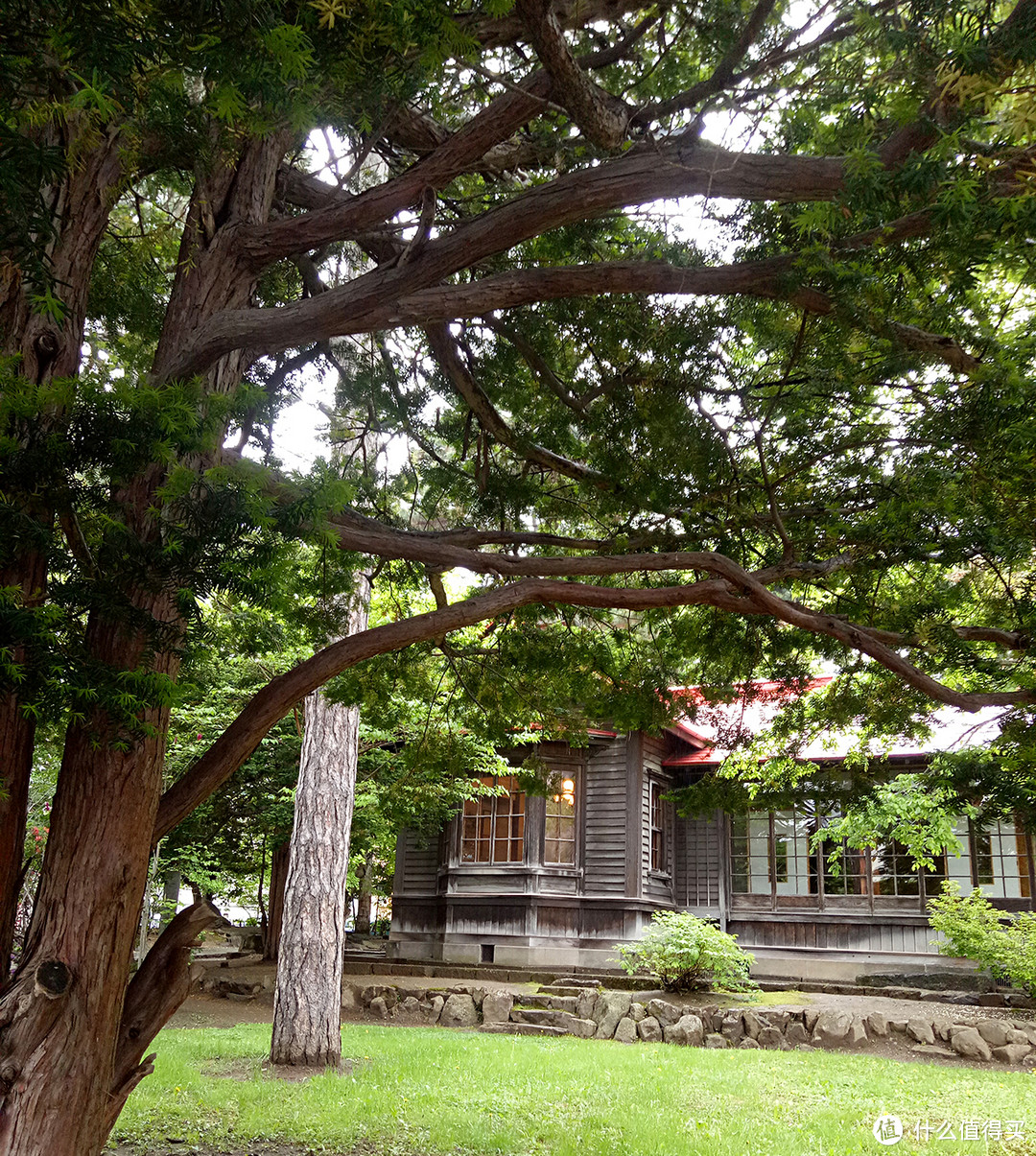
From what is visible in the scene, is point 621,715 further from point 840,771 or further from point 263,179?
point 263,179

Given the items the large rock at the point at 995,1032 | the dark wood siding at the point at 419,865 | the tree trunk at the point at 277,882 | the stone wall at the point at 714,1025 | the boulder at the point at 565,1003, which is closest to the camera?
the large rock at the point at 995,1032

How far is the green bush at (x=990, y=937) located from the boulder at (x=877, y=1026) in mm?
2192

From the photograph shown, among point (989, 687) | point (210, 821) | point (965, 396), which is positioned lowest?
point (210, 821)

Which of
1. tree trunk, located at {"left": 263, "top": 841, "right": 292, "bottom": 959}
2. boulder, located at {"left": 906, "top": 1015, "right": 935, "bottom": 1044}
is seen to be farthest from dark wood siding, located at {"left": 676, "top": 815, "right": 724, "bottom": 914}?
tree trunk, located at {"left": 263, "top": 841, "right": 292, "bottom": 959}

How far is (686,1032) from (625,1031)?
85cm

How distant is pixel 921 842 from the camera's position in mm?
16844

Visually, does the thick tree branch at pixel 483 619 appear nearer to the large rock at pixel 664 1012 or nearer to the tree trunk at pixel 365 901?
Answer: the large rock at pixel 664 1012

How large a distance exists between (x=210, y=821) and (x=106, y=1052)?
1357 centimetres

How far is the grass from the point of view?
7.62 m

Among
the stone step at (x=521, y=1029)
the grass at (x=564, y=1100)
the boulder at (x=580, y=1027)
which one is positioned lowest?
the stone step at (x=521, y=1029)

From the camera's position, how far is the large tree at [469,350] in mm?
3244

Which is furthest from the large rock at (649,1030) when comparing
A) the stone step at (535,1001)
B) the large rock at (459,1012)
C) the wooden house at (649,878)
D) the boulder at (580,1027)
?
the wooden house at (649,878)

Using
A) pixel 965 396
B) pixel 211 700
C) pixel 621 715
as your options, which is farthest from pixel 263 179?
pixel 211 700

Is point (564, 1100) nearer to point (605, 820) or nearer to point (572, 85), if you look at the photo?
point (572, 85)
